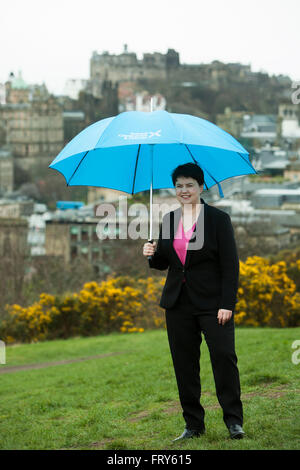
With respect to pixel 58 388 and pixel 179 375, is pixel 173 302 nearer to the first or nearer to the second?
pixel 179 375

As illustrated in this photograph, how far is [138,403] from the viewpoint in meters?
6.64

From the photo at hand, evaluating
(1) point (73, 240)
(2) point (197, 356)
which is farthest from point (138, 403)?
(1) point (73, 240)

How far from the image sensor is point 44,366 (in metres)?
12.0

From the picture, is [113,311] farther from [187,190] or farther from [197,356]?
[187,190]

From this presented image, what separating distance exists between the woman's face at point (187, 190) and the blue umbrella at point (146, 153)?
0.22m

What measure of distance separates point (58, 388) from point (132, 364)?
1.57m

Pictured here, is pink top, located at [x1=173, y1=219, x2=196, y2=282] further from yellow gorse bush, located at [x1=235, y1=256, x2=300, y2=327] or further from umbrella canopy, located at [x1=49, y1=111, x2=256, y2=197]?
yellow gorse bush, located at [x1=235, y1=256, x2=300, y2=327]

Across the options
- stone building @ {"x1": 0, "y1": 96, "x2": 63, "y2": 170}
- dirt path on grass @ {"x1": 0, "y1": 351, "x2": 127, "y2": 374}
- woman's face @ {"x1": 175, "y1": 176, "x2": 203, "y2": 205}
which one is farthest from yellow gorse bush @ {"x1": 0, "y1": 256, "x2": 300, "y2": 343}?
stone building @ {"x1": 0, "y1": 96, "x2": 63, "y2": 170}

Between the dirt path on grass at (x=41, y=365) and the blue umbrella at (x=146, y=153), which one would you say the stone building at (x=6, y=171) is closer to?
the dirt path on grass at (x=41, y=365)

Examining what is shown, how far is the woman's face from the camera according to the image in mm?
4723

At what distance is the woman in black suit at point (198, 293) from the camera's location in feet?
15.1

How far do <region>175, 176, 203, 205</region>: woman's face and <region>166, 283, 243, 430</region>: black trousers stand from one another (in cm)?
50

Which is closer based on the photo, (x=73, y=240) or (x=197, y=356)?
(x=197, y=356)

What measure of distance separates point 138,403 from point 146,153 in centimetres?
222
